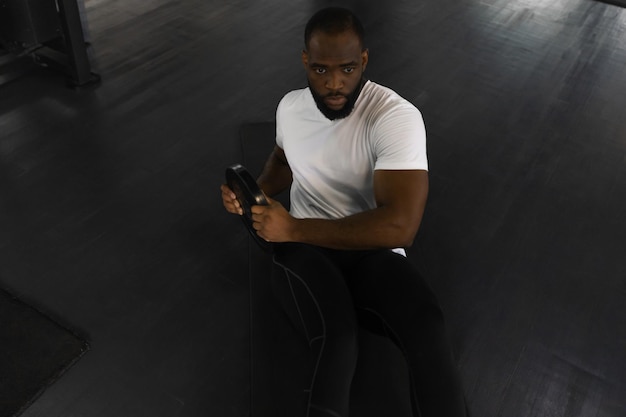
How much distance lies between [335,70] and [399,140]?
0.22 m

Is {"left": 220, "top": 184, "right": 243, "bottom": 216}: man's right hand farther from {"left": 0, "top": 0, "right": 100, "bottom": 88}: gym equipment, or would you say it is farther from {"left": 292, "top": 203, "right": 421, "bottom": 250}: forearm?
{"left": 0, "top": 0, "right": 100, "bottom": 88}: gym equipment

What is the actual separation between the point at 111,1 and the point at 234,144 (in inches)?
77.0

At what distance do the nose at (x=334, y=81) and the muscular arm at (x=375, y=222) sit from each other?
0.73 ft

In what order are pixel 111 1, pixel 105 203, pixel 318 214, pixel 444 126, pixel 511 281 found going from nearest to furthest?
pixel 318 214 < pixel 511 281 < pixel 105 203 < pixel 444 126 < pixel 111 1

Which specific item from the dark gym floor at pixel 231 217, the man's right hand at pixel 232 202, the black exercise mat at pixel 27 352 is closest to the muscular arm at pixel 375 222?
the man's right hand at pixel 232 202

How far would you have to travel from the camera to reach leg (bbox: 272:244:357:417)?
107 cm

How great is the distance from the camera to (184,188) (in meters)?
2.09

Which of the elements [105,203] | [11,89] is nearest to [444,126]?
[105,203]

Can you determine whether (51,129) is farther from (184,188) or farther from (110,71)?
(184,188)

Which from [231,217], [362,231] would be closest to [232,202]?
[362,231]

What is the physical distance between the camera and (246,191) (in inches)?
49.6

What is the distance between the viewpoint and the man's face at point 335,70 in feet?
3.75

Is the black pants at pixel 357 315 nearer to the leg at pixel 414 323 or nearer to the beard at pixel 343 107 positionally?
the leg at pixel 414 323

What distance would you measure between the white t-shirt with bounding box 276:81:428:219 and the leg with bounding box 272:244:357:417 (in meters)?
0.16
